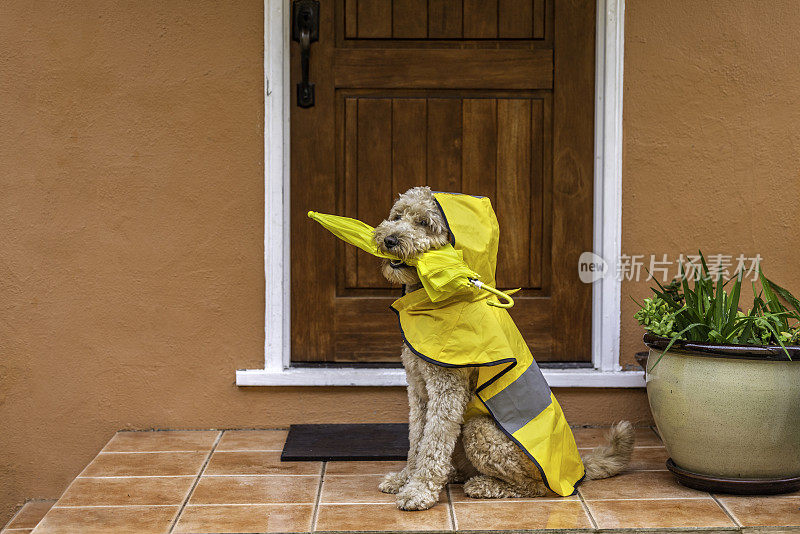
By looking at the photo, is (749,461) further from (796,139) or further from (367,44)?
(367,44)

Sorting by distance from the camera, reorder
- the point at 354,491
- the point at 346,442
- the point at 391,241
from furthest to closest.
Result: 1. the point at 346,442
2. the point at 354,491
3. the point at 391,241

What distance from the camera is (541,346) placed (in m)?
4.20

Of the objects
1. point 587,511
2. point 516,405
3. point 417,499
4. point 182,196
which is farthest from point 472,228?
point 182,196

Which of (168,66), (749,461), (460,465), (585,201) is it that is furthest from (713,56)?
(168,66)

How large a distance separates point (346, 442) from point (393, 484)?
0.67 metres

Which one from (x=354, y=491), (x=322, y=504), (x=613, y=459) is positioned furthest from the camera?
(x=613, y=459)

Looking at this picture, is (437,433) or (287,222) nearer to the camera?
(437,433)

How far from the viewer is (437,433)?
2980mm

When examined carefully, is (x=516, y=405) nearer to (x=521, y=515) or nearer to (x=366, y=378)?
(x=521, y=515)

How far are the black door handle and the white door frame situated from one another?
61 mm

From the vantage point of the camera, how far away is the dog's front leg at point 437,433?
2979mm

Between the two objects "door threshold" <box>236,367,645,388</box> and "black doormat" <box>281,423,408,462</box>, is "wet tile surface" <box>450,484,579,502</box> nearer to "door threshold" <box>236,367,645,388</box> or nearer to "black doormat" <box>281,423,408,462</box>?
"black doormat" <box>281,423,408,462</box>

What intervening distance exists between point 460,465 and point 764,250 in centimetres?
194

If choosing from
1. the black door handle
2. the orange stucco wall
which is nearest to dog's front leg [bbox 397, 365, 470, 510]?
the orange stucco wall
